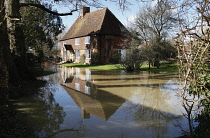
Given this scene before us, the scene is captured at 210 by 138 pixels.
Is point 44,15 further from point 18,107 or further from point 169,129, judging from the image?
point 169,129

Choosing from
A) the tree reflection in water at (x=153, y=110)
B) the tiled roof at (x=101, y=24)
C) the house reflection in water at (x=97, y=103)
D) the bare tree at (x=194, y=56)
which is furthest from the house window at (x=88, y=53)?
the bare tree at (x=194, y=56)

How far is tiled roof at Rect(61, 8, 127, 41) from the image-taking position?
3113 centimetres

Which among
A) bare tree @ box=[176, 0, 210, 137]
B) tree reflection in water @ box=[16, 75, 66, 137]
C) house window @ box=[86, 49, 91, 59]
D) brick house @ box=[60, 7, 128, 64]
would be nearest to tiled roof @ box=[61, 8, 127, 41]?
brick house @ box=[60, 7, 128, 64]

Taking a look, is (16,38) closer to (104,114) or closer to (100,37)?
(104,114)

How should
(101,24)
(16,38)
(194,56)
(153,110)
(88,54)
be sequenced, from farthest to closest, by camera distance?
(88,54)
(101,24)
(16,38)
(153,110)
(194,56)

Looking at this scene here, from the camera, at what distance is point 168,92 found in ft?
35.1

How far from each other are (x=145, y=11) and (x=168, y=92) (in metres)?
16.4

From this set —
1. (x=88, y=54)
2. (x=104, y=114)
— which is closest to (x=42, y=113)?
Result: (x=104, y=114)

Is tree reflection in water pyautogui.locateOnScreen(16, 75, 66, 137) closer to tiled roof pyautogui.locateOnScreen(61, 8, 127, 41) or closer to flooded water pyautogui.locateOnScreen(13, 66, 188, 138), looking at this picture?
flooded water pyautogui.locateOnScreen(13, 66, 188, 138)

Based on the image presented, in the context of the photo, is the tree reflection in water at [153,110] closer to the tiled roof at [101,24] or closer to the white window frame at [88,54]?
the tiled roof at [101,24]

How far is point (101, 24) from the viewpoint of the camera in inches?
1227

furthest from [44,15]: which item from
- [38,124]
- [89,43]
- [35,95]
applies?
[38,124]

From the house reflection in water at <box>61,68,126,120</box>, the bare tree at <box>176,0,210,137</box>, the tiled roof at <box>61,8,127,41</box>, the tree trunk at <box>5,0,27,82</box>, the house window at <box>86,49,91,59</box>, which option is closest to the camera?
the bare tree at <box>176,0,210,137</box>

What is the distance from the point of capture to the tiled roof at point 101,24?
3113 centimetres
